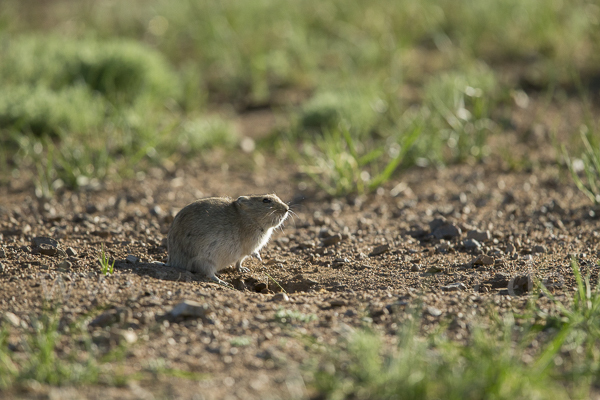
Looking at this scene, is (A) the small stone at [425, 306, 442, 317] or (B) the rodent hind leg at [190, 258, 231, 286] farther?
(B) the rodent hind leg at [190, 258, 231, 286]

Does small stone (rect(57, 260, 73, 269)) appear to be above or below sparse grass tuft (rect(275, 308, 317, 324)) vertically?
above

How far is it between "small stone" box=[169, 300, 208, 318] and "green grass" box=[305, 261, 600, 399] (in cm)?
72

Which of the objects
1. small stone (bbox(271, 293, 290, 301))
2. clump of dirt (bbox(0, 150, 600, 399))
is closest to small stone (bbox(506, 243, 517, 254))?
clump of dirt (bbox(0, 150, 600, 399))

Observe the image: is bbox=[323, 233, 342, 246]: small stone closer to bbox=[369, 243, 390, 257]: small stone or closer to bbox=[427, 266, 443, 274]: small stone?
bbox=[369, 243, 390, 257]: small stone

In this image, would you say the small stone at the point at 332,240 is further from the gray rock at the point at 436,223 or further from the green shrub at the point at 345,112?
the green shrub at the point at 345,112

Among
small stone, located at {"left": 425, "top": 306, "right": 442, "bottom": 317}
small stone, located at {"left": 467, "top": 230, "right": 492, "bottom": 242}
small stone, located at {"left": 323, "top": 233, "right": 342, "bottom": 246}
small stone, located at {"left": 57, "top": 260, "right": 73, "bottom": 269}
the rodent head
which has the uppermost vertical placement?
the rodent head

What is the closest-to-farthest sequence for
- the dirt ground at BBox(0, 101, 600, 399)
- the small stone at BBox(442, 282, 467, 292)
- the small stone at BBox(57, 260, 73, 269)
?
the dirt ground at BBox(0, 101, 600, 399) → the small stone at BBox(442, 282, 467, 292) → the small stone at BBox(57, 260, 73, 269)

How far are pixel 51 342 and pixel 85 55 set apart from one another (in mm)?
5920

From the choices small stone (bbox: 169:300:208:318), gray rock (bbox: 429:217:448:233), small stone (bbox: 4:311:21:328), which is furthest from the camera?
gray rock (bbox: 429:217:448:233)

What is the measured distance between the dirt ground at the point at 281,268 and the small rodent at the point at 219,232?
0.15 meters

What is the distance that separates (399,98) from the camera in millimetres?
8172

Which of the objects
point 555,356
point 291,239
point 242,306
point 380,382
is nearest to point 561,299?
point 555,356

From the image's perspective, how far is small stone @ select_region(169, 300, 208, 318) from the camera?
3479 millimetres

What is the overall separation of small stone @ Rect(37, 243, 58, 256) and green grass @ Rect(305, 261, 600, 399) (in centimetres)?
222
